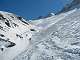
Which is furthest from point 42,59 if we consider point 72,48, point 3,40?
point 3,40

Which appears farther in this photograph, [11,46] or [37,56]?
[11,46]

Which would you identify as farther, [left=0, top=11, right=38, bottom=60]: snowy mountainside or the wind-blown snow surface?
[left=0, top=11, right=38, bottom=60]: snowy mountainside

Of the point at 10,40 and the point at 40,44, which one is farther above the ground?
the point at 10,40

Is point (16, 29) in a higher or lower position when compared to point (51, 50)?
higher

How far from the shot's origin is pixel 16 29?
78.1 ft

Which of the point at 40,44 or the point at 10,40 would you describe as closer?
the point at 40,44

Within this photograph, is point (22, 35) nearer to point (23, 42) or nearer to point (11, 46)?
point (23, 42)

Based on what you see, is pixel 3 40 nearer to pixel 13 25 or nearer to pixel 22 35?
pixel 22 35

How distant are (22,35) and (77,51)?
1197cm

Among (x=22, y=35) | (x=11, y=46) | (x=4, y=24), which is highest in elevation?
(x=4, y=24)

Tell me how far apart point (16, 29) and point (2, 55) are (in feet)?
25.7

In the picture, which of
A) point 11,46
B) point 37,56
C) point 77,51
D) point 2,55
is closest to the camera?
point 77,51

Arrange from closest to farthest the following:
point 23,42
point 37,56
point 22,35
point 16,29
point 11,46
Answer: point 37,56, point 11,46, point 23,42, point 22,35, point 16,29

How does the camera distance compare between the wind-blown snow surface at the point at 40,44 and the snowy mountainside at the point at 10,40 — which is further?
the snowy mountainside at the point at 10,40
